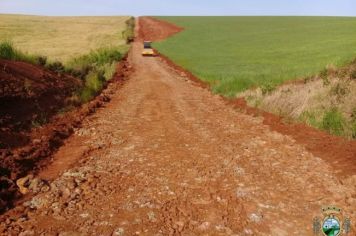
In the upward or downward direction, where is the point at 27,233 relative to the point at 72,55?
upward

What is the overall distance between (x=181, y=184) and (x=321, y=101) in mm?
6582

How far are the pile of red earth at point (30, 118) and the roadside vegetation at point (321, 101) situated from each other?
6.04m

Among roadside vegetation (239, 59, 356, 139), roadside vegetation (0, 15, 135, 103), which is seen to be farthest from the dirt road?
roadside vegetation (0, 15, 135, 103)

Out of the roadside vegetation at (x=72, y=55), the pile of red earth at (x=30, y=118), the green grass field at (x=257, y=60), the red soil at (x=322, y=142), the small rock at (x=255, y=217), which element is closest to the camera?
the small rock at (x=255, y=217)

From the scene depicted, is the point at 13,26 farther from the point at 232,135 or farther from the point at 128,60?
the point at 232,135

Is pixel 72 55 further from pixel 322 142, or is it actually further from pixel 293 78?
pixel 322 142

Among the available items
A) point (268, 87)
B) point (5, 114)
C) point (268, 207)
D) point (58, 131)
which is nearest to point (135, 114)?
point (58, 131)

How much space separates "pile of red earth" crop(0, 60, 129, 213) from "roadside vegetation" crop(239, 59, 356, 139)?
19.8 ft

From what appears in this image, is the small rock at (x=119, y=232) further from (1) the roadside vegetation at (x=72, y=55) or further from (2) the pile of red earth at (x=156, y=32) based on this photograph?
(2) the pile of red earth at (x=156, y=32)

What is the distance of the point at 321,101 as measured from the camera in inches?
494

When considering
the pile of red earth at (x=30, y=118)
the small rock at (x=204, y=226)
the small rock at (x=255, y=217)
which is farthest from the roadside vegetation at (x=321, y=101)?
the pile of red earth at (x=30, y=118)

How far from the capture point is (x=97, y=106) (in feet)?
49.9

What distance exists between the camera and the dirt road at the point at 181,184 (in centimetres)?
619

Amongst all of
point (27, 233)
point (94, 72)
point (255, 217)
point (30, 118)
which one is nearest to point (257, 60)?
point (94, 72)
